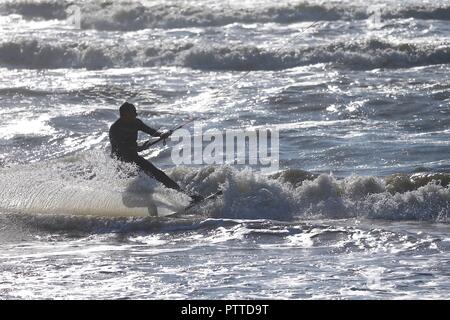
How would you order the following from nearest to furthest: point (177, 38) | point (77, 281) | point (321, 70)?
point (77, 281) < point (321, 70) < point (177, 38)

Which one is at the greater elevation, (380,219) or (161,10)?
(161,10)

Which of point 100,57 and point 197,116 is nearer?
point 197,116

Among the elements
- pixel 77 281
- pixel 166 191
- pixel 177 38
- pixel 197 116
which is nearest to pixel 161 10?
pixel 177 38

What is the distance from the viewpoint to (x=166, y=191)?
15.3 m

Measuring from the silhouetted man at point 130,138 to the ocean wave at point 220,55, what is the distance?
445 inches

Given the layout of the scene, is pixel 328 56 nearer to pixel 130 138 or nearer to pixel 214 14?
pixel 214 14

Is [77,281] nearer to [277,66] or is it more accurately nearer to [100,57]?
[277,66]

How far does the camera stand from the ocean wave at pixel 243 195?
1484 centimetres

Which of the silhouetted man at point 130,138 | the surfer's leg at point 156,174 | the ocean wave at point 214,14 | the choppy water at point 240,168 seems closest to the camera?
the choppy water at point 240,168

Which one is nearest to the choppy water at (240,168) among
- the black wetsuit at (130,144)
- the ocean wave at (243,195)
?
the ocean wave at (243,195)

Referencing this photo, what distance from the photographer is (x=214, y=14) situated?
33906mm

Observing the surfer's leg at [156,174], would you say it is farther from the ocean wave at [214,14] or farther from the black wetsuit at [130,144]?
the ocean wave at [214,14]

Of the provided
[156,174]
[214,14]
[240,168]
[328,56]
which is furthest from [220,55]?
[156,174]
